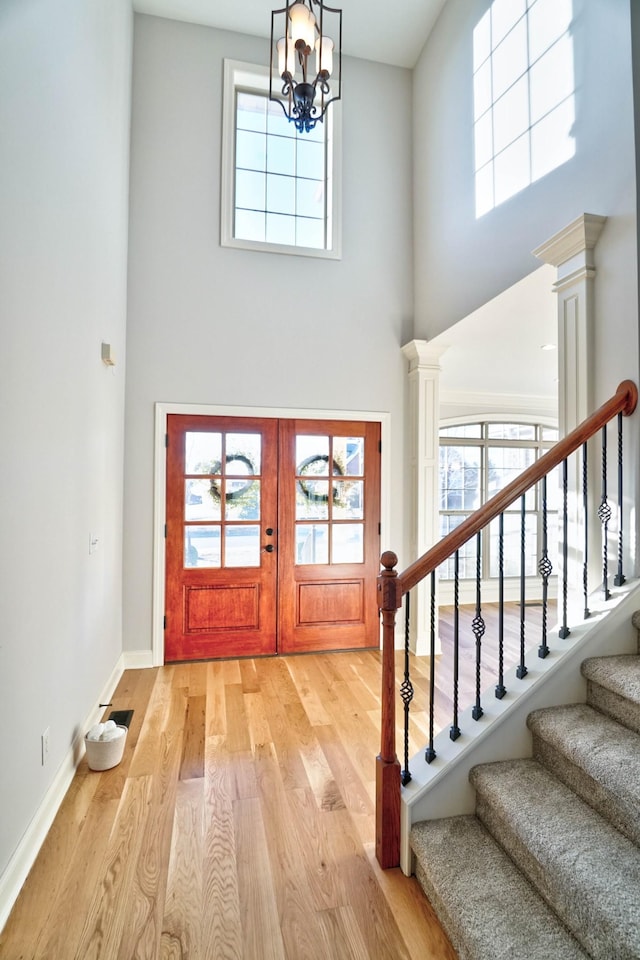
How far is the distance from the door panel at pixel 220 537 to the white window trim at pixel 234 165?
1499mm

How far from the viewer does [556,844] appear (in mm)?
1351

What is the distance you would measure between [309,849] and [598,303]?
2.68 metres

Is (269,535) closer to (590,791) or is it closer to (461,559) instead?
(590,791)

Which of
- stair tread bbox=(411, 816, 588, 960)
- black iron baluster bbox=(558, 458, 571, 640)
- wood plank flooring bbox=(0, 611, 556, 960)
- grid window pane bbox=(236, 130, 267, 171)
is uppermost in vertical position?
grid window pane bbox=(236, 130, 267, 171)

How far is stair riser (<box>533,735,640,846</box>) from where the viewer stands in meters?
1.35

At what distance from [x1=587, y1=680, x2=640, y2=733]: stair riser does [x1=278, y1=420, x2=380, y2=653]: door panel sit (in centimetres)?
247

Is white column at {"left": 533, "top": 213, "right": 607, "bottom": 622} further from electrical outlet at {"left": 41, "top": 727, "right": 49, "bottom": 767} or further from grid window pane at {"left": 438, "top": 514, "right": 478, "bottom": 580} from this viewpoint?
grid window pane at {"left": 438, "top": 514, "right": 478, "bottom": 580}

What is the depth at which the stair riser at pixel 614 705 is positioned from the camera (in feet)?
5.27

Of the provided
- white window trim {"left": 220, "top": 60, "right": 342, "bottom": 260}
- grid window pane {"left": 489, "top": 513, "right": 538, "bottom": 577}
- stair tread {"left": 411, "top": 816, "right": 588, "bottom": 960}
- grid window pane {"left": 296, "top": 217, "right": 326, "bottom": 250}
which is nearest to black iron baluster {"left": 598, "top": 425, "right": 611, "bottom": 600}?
stair tread {"left": 411, "top": 816, "right": 588, "bottom": 960}

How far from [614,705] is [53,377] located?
258cm

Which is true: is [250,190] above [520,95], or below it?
above

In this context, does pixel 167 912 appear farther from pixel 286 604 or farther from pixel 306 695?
pixel 286 604

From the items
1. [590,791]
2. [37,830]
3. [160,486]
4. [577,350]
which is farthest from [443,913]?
[160,486]

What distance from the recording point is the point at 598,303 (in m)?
2.23
